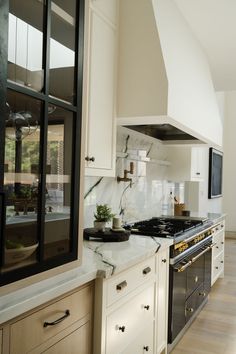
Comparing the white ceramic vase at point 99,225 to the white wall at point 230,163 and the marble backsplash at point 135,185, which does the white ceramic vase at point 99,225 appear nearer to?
the marble backsplash at point 135,185

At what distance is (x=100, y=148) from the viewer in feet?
7.66

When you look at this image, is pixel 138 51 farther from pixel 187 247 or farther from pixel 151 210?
pixel 151 210

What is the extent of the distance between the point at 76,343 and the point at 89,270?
31 centimetres

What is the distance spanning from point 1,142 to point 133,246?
1.32 metres

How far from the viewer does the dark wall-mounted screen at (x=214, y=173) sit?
6486 mm

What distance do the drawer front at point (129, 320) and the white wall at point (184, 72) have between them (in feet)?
4.13

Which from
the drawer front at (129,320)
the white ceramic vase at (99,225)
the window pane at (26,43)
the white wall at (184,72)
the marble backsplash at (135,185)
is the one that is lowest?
the drawer front at (129,320)

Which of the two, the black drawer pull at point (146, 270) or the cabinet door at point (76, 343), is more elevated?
the black drawer pull at point (146, 270)

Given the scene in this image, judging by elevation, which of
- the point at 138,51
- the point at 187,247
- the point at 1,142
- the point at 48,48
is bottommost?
the point at 187,247

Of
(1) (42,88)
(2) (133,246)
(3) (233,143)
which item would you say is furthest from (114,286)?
(3) (233,143)

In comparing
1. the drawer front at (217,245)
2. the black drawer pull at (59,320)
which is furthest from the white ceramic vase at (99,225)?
the drawer front at (217,245)

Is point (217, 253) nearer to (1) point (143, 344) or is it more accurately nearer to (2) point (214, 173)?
(1) point (143, 344)

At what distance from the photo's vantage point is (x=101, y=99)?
7.64ft

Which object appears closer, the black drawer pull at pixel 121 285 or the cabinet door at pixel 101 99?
the black drawer pull at pixel 121 285
